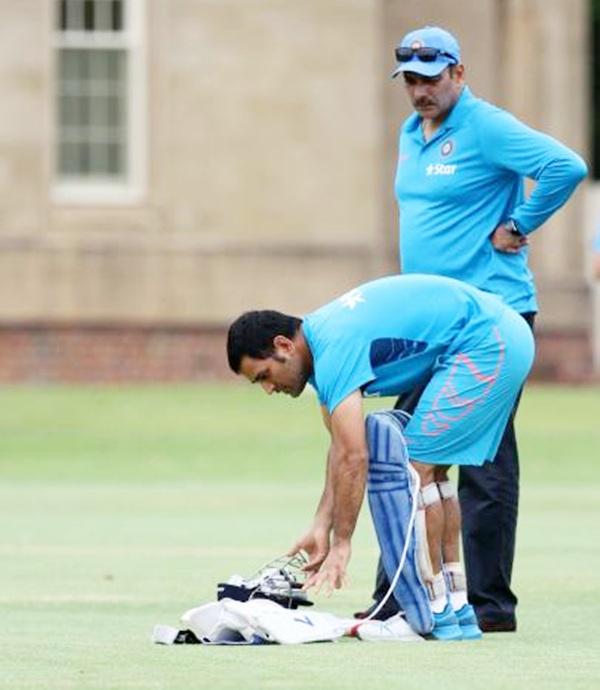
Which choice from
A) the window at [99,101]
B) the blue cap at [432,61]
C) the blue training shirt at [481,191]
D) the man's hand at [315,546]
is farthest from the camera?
the window at [99,101]

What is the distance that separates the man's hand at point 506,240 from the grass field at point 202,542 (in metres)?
1.34

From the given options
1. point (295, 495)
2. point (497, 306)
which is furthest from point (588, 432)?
point (497, 306)

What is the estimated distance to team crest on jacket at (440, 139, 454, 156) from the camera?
1078 centimetres

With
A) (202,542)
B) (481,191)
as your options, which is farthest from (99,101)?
(481,191)

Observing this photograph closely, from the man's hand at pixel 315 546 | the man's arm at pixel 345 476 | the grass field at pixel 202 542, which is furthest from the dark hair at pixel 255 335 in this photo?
the grass field at pixel 202 542

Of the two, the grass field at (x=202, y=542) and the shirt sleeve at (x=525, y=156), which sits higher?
the shirt sleeve at (x=525, y=156)

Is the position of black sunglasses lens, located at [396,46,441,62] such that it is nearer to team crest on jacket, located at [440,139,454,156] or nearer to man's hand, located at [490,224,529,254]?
team crest on jacket, located at [440,139,454,156]

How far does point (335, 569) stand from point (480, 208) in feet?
5.66

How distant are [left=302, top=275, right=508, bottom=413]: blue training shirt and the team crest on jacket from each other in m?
0.78

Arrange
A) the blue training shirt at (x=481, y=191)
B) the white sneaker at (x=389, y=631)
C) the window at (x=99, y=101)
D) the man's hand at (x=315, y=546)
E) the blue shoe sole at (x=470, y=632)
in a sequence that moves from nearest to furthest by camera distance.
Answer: the man's hand at (x=315, y=546) → the white sneaker at (x=389, y=631) → the blue shoe sole at (x=470, y=632) → the blue training shirt at (x=481, y=191) → the window at (x=99, y=101)

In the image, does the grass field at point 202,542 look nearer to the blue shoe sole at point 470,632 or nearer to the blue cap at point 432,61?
the blue shoe sole at point 470,632

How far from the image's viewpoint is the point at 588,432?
24453mm

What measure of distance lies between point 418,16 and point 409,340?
26004mm

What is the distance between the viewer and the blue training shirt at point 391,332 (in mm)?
9719
